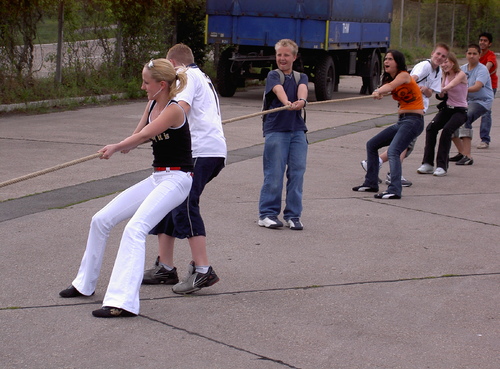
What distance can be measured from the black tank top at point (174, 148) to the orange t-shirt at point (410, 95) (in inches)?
156

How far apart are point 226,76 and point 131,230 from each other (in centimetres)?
1404

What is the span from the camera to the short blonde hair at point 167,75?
4602 mm

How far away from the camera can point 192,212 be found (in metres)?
5.02

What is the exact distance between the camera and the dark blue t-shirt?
22.0 ft

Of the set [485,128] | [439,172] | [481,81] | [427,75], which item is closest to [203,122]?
[427,75]

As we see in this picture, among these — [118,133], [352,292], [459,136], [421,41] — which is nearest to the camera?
[352,292]

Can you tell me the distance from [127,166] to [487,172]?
445cm

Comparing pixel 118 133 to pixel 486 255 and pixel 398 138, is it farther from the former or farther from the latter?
pixel 486 255

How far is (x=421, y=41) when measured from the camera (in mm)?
40094

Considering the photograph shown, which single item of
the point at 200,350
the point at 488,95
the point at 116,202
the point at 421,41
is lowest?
the point at 200,350

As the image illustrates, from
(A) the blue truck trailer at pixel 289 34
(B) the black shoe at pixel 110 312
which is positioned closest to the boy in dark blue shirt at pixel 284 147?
(B) the black shoe at pixel 110 312

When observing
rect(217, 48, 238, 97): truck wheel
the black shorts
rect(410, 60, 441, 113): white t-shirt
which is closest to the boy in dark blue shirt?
the black shorts

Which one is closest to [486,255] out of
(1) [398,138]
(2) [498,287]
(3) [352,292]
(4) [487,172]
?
(2) [498,287]

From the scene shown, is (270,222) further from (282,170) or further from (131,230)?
(131,230)
